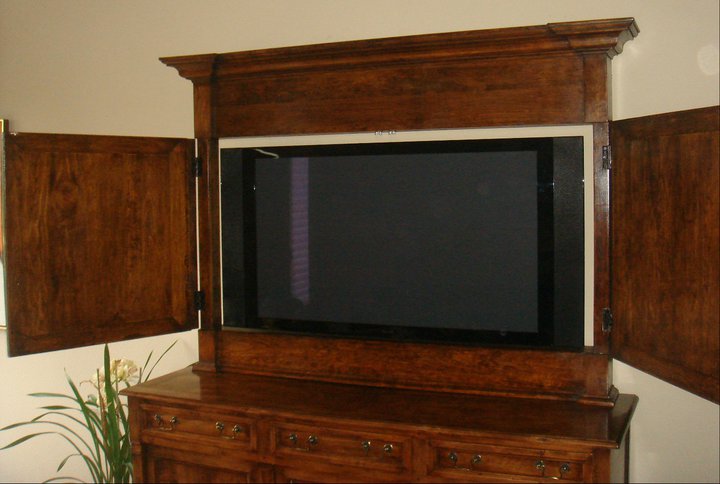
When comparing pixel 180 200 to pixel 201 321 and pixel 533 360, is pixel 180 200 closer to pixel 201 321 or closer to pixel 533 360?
pixel 201 321

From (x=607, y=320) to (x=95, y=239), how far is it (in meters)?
1.90

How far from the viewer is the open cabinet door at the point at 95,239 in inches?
101

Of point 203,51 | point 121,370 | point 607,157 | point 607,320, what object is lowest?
point 121,370

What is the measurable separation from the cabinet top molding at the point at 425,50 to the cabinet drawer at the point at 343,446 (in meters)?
1.31

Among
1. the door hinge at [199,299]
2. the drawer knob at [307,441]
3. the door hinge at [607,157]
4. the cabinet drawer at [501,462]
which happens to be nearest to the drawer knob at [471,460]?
the cabinet drawer at [501,462]

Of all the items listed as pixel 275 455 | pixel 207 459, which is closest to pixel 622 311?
pixel 275 455

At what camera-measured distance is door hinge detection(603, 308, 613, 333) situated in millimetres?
2402

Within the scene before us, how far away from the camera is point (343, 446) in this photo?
7.64ft

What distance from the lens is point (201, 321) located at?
2.97 m

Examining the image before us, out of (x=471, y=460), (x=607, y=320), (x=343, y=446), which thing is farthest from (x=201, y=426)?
(x=607, y=320)

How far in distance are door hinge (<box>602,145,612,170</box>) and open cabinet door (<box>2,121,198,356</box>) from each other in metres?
1.58

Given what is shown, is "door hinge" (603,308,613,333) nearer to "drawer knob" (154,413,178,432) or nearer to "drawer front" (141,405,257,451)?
"drawer front" (141,405,257,451)

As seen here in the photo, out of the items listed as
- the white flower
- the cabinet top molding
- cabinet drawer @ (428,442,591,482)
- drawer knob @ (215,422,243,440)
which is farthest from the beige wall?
drawer knob @ (215,422,243,440)

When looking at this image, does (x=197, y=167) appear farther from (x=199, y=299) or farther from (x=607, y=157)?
(x=607, y=157)
